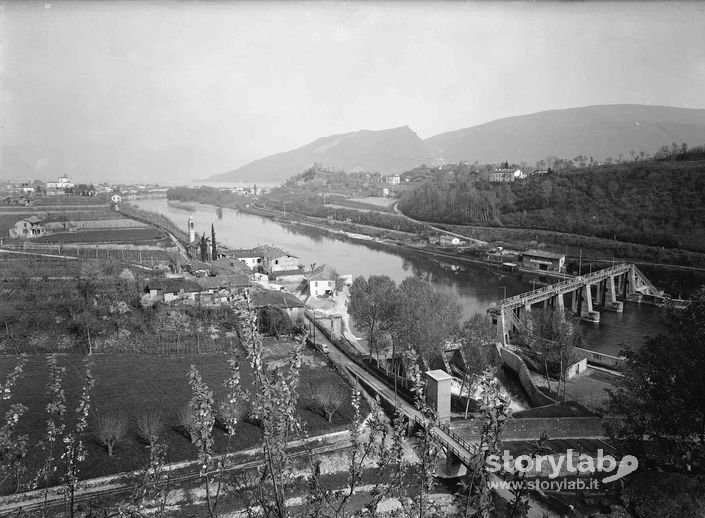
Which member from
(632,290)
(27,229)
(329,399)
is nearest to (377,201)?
(632,290)

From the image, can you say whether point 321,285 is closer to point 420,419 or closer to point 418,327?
point 418,327

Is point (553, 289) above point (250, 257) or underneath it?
underneath

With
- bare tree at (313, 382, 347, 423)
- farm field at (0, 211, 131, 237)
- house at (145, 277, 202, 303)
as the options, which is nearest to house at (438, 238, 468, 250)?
farm field at (0, 211, 131, 237)

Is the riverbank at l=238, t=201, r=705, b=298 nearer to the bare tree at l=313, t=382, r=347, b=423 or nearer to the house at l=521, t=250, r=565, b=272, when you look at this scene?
the house at l=521, t=250, r=565, b=272

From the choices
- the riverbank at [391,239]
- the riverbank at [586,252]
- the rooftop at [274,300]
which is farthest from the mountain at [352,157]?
the rooftop at [274,300]

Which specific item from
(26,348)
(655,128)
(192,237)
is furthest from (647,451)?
(655,128)
